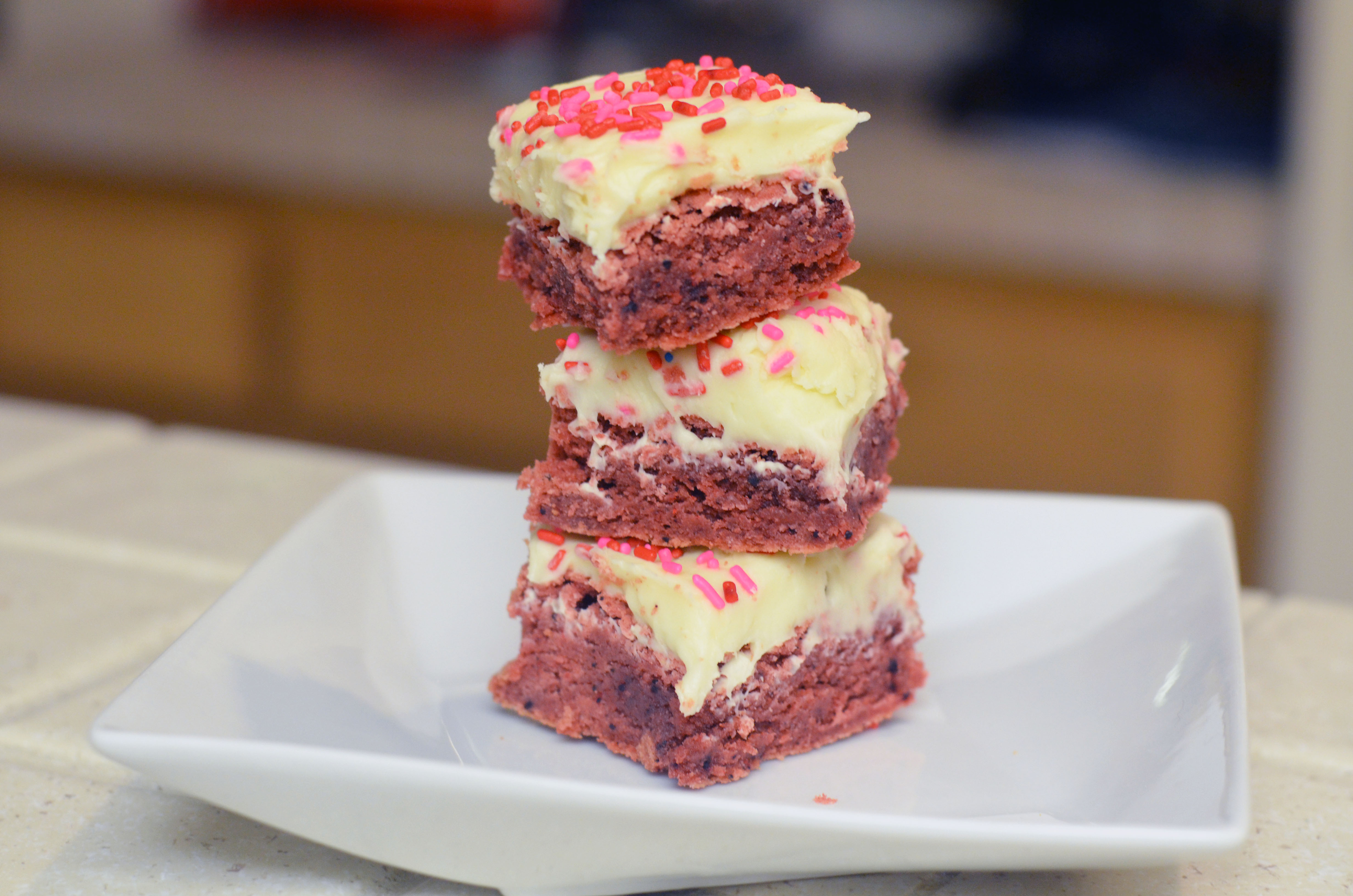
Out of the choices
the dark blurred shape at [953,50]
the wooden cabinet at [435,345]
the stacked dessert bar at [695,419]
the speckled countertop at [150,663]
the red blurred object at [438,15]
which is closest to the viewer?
the speckled countertop at [150,663]

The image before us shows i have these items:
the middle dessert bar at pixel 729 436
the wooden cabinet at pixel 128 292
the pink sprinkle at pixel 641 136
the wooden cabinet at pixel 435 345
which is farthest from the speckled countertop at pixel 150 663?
the wooden cabinet at pixel 128 292

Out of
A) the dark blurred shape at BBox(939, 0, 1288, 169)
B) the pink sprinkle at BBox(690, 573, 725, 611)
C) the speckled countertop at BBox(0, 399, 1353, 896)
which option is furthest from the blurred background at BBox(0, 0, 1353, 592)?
the pink sprinkle at BBox(690, 573, 725, 611)

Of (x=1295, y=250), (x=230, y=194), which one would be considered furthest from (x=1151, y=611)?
(x=230, y=194)

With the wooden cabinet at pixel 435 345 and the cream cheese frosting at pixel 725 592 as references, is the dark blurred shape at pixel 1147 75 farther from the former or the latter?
the cream cheese frosting at pixel 725 592

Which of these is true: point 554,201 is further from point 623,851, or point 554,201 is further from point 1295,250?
point 1295,250

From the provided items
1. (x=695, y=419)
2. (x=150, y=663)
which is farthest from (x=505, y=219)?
(x=695, y=419)

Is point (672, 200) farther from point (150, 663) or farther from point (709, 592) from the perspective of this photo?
point (150, 663)
